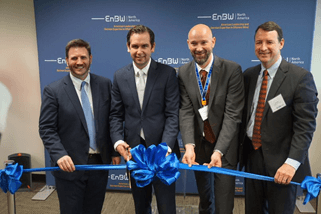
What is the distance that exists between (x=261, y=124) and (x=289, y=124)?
196 mm

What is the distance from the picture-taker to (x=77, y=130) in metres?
2.27

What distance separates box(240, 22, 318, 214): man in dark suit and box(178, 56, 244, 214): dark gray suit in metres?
0.12

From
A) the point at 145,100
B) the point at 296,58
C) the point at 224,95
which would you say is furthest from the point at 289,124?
the point at 296,58

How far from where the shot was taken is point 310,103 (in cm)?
197

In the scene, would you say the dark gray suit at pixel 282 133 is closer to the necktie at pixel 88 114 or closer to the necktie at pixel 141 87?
the necktie at pixel 141 87

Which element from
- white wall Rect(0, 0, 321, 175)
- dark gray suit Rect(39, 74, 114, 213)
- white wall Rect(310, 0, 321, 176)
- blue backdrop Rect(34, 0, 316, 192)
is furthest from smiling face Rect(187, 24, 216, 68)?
white wall Rect(0, 0, 321, 175)

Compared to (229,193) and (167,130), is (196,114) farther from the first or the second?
(229,193)

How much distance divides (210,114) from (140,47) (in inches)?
29.5

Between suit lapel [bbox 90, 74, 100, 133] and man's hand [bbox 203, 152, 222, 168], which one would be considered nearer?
man's hand [bbox 203, 152, 222, 168]

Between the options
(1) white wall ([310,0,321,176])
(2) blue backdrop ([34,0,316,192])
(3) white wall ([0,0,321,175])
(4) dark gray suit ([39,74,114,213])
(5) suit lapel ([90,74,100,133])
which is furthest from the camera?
(3) white wall ([0,0,321,175])

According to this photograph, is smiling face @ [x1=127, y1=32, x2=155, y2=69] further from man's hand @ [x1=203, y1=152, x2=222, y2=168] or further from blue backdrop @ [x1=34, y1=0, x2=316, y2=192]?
blue backdrop @ [x1=34, y1=0, x2=316, y2=192]

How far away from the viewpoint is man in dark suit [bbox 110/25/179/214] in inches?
86.3

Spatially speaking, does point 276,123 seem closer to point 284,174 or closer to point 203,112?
point 284,174

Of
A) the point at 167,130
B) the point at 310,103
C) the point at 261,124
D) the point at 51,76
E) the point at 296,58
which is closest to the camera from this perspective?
the point at 310,103
